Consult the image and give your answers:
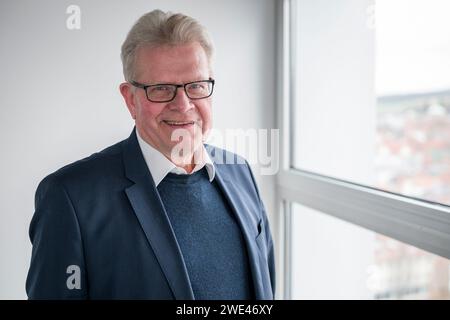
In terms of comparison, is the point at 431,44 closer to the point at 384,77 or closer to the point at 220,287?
the point at 384,77

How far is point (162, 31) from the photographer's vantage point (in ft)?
3.57

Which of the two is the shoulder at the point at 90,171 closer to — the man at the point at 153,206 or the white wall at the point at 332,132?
the man at the point at 153,206

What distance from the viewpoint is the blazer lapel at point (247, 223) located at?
121 centimetres

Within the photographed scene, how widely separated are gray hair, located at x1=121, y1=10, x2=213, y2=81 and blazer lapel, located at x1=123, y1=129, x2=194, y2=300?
28 cm

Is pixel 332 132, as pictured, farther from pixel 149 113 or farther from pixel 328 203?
pixel 149 113

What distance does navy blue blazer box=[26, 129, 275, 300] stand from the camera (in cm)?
105

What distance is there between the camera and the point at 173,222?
3.75ft

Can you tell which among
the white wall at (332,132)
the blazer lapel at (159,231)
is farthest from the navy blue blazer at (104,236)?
the white wall at (332,132)

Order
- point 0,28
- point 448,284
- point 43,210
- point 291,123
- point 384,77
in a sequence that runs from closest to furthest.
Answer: point 43,210, point 0,28, point 448,284, point 384,77, point 291,123

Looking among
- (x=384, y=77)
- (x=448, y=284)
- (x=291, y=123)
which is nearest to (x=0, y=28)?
(x=291, y=123)

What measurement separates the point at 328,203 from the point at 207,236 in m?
0.51

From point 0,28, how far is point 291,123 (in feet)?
2.97

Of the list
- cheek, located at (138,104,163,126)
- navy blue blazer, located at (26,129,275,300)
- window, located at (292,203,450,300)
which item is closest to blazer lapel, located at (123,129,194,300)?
navy blue blazer, located at (26,129,275,300)

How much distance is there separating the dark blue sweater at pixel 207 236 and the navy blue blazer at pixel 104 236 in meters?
0.05
